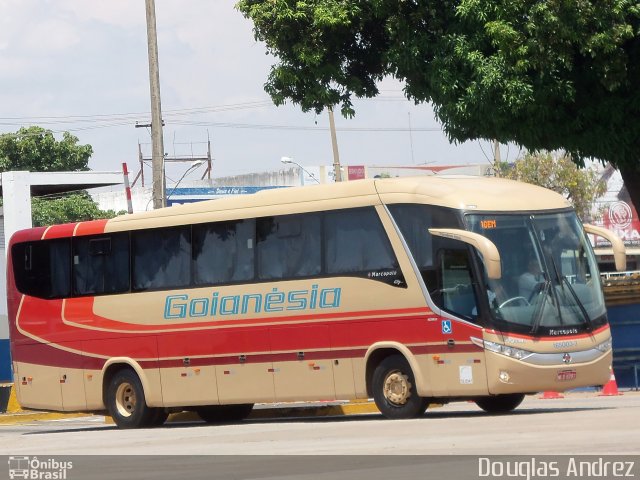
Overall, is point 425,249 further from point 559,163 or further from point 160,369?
point 559,163

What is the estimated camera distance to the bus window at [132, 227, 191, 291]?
2058 centimetres

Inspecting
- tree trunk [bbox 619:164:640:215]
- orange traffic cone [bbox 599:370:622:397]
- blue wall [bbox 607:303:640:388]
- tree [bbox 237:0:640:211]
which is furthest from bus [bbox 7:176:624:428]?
blue wall [bbox 607:303:640:388]

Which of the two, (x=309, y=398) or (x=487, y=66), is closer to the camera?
(x=309, y=398)

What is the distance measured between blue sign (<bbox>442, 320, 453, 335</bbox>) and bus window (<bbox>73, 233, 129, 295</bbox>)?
596 centimetres

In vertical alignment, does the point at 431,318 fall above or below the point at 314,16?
below

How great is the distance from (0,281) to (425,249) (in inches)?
1006

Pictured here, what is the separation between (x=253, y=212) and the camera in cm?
1984

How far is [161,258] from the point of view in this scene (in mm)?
20859

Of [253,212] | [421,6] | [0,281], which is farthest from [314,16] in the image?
[0,281]

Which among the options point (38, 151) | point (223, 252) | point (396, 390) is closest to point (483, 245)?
point (396, 390)

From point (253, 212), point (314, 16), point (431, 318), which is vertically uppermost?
point (314, 16)

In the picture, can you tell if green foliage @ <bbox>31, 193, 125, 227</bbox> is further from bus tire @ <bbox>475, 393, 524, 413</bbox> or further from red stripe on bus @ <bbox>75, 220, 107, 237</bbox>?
bus tire @ <bbox>475, 393, 524, 413</bbox>

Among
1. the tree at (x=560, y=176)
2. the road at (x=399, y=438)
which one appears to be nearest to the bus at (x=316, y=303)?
the road at (x=399, y=438)

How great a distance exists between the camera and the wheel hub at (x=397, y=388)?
58.9 ft
